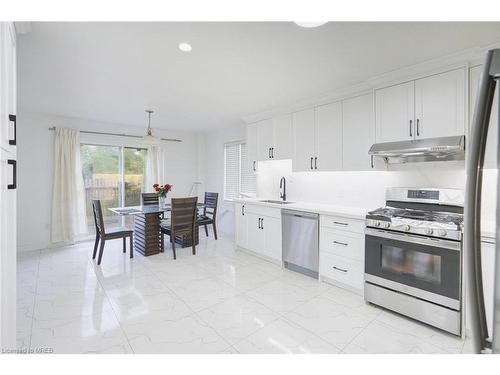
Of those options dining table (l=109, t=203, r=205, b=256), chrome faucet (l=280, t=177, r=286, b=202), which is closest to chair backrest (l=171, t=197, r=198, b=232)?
dining table (l=109, t=203, r=205, b=256)

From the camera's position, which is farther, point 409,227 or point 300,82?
point 300,82

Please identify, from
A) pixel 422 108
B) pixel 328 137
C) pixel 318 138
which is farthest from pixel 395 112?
pixel 318 138

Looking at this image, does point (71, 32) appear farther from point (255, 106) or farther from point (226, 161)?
point (226, 161)

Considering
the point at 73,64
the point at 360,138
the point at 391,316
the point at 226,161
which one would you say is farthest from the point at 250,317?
the point at 226,161

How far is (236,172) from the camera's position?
5734mm

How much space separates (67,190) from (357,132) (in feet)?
16.5

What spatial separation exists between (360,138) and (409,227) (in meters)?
1.22

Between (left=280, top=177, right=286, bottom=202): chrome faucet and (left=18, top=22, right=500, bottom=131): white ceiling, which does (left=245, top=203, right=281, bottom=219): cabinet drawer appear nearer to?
(left=280, top=177, right=286, bottom=202): chrome faucet

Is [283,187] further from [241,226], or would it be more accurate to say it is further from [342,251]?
[342,251]

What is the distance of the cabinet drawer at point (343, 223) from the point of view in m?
2.79

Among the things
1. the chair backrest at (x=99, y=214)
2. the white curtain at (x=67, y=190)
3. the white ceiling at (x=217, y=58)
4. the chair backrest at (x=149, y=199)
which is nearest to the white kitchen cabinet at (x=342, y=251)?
the white ceiling at (x=217, y=58)

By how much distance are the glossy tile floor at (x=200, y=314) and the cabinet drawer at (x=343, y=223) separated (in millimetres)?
734

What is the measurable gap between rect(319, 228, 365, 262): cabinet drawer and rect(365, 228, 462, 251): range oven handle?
0.23 metres
